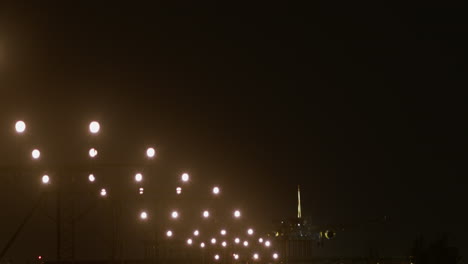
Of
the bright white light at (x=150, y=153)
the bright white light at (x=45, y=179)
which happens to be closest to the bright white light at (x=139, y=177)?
the bright white light at (x=150, y=153)

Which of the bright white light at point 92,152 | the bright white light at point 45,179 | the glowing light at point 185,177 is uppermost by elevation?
the glowing light at point 185,177

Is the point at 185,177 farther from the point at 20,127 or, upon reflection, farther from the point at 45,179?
the point at 20,127

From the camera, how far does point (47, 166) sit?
1091 inches

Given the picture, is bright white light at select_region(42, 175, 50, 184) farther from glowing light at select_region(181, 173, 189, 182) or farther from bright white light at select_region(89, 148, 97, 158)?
glowing light at select_region(181, 173, 189, 182)

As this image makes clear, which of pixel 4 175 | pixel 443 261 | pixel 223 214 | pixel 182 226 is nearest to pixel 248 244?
pixel 182 226

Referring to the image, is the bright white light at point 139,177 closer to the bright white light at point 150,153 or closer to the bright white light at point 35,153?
the bright white light at point 150,153

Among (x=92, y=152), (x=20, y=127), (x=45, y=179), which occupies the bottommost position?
(x=45, y=179)

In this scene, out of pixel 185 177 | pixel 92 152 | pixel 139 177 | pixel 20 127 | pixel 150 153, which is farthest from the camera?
pixel 185 177

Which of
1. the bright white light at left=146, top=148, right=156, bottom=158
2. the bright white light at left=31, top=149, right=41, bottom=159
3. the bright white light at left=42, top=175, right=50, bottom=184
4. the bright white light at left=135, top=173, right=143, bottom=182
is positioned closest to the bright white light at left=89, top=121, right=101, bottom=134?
the bright white light at left=31, top=149, right=41, bottom=159

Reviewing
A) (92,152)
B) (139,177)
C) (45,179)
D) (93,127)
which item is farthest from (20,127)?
(139,177)

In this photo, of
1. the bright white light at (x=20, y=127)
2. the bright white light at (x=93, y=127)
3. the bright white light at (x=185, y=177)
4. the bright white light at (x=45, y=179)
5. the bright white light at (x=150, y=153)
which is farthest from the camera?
the bright white light at (x=185, y=177)

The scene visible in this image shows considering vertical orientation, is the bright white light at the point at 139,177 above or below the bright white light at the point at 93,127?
below

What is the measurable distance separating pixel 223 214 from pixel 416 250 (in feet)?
146

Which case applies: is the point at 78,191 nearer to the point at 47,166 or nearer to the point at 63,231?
the point at 47,166
